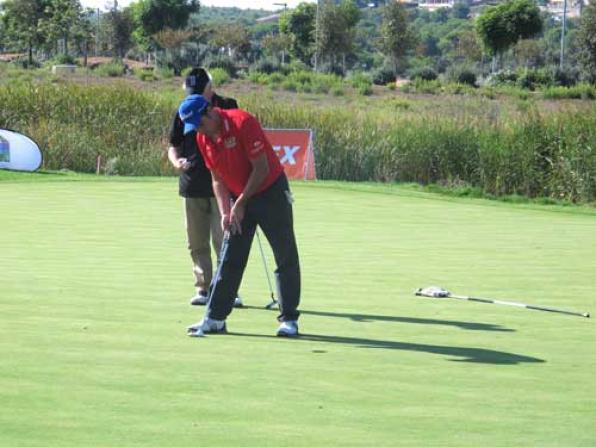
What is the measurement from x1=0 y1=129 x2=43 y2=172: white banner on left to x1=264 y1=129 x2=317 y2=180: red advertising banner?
14.9 feet

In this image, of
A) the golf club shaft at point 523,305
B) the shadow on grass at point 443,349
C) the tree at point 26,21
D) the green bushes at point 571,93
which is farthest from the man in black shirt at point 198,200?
the tree at point 26,21

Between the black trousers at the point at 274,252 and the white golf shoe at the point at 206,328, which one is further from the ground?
the black trousers at the point at 274,252

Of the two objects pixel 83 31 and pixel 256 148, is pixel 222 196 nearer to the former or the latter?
pixel 256 148

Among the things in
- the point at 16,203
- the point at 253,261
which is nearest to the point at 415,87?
the point at 16,203

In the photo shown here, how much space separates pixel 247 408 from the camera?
22.1 ft

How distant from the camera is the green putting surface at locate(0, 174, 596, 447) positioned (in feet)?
20.9

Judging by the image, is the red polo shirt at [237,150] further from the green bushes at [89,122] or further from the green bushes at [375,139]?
the green bushes at [89,122]

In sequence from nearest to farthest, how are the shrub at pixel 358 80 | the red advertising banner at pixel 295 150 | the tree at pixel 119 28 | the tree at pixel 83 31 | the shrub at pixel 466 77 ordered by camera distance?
the red advertising banner at pixel 295 150, the shrub at pixel 358 80, the shrub at pixel 466 77, the tree at pixel 83 31, the tree at pixel 119 28

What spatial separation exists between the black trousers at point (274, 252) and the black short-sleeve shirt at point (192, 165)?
169 centimetres

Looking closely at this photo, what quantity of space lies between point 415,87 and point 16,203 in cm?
5443

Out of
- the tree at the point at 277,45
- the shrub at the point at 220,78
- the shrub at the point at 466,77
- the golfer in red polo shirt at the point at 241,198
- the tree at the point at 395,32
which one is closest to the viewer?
the golfer in red polo shirt at the point at 241,198

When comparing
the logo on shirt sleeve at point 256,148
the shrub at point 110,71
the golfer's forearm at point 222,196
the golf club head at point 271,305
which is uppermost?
the logo on shirt sleeve at point 256,148

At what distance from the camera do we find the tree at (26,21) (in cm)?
8894

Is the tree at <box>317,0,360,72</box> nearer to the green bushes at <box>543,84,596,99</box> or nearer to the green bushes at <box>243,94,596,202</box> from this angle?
the green bushes at <box>543,84,596,99</box>
